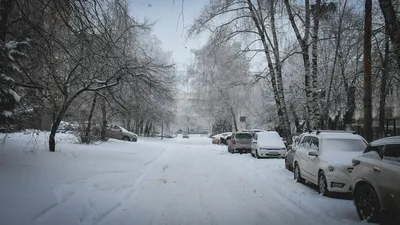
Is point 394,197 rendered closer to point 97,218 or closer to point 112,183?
point 97,218

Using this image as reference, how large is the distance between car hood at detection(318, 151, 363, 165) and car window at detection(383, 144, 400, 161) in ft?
9.50

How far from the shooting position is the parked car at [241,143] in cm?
2775

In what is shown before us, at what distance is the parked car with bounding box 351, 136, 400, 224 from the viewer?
241 inches

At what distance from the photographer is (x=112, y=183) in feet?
34.3

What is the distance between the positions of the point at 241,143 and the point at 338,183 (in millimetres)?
18333

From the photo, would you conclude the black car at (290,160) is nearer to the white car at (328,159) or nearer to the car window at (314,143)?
the white car at (328,159)

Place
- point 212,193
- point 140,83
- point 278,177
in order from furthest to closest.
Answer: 1. point 140,83
2. point 278,177
3. point 212,193

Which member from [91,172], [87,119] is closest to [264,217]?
[91,172]

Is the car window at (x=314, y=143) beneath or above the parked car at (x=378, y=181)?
above

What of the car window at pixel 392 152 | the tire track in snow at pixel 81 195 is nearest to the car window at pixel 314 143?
the car window at pixel 392 152

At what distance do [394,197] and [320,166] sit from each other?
410 centimetres

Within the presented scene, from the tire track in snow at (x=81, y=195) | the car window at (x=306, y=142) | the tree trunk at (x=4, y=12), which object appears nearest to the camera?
the tire track in snow at (x=81, y=195)

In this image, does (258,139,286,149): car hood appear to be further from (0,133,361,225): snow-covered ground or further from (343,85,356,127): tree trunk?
(0,133,361,225): snow-covered ground

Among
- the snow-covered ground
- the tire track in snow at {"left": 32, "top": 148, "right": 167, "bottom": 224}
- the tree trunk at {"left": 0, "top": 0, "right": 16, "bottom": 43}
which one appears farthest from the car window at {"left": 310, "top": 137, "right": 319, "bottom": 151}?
the tree trunk at {"left": 0, "top": 0, "right": 16, "bottom": 43}
